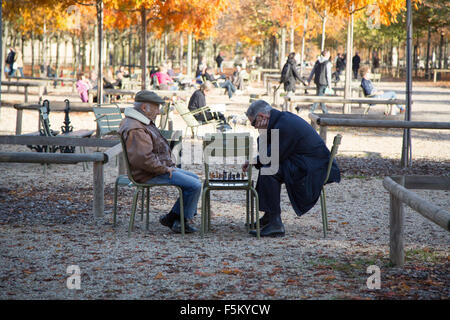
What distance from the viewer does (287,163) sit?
726 cm

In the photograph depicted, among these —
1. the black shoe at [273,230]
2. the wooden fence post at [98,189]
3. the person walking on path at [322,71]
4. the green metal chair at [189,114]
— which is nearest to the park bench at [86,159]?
the wooden fence post at [98,189]

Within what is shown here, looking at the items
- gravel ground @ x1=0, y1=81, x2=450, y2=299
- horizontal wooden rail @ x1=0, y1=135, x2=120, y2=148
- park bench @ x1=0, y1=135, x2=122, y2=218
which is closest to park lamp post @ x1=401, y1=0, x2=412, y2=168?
gravel ground @ x1=0, y1=81, x2=450, y2=299

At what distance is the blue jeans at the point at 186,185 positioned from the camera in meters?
7.21

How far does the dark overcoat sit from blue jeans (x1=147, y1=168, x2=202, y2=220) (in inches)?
27.6

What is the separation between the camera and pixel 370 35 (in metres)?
59.9

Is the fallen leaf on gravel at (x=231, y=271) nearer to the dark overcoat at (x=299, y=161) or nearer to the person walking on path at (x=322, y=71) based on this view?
the dark overcoat at (x=299, y=161)

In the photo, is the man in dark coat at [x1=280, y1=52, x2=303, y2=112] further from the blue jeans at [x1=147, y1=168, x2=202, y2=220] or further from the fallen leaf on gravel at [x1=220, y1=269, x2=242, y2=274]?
the fallen leaf on gravel at [x1=220, y1=269, x2=242, y2=274]

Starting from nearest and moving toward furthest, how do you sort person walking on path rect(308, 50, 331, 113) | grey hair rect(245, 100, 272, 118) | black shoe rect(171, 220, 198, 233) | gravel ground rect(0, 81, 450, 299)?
gravel ground rect(0, 81, 450, 299) → grey hair rect(245, 100, 272, 118) → black shoe rect(171, 220, 198, 233) → person walking on path rect(308, 50, 331, 113)

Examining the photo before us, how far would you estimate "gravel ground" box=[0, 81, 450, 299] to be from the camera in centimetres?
532

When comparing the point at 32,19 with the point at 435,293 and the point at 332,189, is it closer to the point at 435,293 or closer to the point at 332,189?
the point at 332,189

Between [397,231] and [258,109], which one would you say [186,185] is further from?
[397,231]

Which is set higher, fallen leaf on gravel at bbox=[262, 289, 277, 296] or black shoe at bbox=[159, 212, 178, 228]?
black shoe at bbox=[159, 212, 178, 228]

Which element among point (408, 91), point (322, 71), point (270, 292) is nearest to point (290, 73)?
point (322, 71)
